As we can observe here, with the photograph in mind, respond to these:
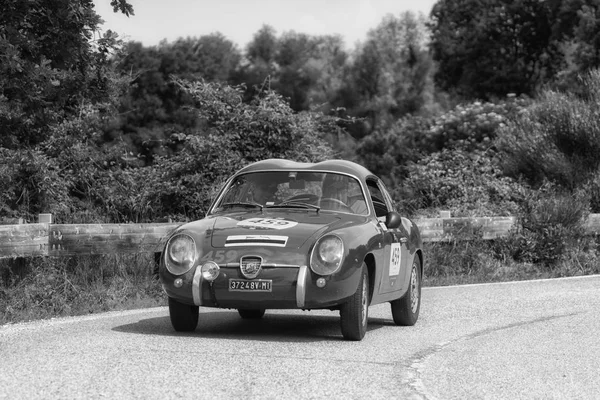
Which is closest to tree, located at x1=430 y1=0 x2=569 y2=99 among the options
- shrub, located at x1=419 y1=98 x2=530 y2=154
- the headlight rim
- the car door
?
shrub, located at x1=419 y1=98 x2=530 y2=154

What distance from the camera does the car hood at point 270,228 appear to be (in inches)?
373

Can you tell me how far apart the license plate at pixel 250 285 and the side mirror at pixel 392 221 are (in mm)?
1728

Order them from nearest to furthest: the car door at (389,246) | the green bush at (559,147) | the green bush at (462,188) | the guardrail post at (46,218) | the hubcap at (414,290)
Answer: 1. the car door at (389,246)
2. the hubcap at (414,290)
3. the guardrail post at (46,218)
4. the green bush at (462,188)
5. the green bush at (559,147)

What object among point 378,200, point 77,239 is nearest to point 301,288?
point 378,200

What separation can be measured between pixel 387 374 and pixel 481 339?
2.69 meters

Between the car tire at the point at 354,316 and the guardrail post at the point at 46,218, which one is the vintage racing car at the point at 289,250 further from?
the guardrail post at the point at 46,218

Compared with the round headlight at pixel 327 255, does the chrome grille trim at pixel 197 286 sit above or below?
below

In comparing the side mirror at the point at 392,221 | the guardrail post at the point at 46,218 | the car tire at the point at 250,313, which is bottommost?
the car tire at the point at 250,313

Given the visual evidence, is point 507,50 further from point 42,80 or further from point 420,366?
point 420,366

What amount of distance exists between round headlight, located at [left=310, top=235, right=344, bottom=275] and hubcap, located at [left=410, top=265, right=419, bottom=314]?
227 centimetres

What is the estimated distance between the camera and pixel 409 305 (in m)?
11.3

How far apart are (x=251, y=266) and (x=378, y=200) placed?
2682mm

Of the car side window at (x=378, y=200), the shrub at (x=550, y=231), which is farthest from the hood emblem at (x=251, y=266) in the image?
the shrub at (x=550, y=231)

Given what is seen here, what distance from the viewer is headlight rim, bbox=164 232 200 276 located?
9547 mm
